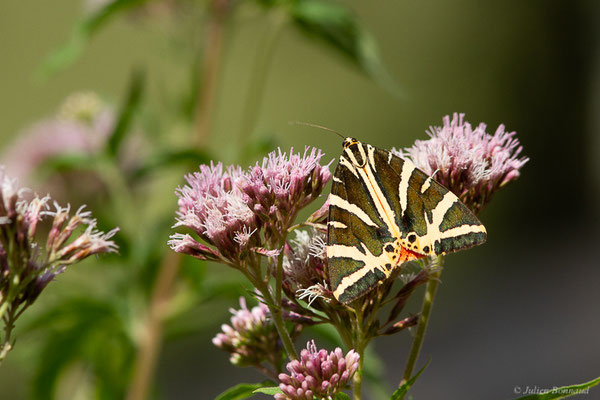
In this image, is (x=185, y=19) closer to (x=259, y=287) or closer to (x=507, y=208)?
(x=259, y=287)

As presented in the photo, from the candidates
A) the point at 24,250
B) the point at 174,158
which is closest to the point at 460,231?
the point at 24,250

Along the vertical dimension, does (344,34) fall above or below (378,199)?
above

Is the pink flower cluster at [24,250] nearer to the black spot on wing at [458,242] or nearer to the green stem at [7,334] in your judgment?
the green stem at [7,334]

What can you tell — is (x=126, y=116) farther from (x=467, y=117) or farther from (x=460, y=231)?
(x=467, y=117)

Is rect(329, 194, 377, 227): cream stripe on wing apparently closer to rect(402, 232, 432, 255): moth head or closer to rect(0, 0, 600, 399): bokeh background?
rect(402, 232, 432, 255): moth head

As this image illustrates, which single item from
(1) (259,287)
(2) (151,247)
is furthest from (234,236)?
(2) (151,247)

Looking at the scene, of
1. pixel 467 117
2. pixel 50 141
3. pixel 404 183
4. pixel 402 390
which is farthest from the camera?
pixel 467 117

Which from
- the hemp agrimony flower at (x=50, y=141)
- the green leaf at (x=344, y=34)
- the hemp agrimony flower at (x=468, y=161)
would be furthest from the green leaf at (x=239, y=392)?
the hemp agrimony flower at (x=50, y=141)

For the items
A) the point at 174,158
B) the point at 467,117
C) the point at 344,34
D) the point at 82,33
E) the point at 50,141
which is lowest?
the point at 174,158
